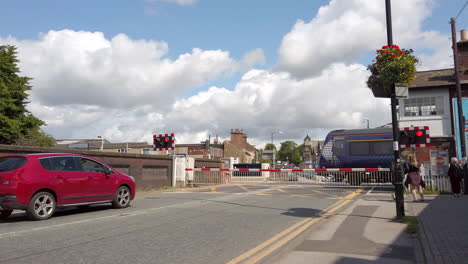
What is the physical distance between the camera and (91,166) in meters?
10.1

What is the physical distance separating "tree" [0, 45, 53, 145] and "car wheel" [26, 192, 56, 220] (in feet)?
112

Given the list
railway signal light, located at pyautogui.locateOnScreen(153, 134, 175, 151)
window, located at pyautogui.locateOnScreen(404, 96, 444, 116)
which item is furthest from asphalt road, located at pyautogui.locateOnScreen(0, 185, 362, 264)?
window, located at pyautogui.locateOnScreen(404, 96, 444, 116)

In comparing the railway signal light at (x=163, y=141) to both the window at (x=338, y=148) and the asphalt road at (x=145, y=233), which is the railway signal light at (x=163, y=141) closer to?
the asphalt road at (x=145, y=233)

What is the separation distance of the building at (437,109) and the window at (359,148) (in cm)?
351

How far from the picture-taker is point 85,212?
10242mm

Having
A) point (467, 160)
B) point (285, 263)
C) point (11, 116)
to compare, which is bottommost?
point (285, 263)

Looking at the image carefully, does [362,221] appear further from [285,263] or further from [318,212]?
[285,263]

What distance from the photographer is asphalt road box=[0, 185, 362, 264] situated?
539 cm

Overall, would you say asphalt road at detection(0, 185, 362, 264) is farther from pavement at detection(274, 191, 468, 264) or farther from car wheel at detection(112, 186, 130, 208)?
pavement at detection(274, 191, 468, 264)

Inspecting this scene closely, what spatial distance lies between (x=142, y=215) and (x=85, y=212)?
74.9 inches

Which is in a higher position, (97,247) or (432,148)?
(432,148)

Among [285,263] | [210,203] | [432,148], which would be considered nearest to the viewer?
[285,263]

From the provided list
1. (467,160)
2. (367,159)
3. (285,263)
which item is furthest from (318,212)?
(367,159)

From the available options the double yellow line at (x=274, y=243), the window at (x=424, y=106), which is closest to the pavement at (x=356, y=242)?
the double yellow line at (x=274, y=243)
